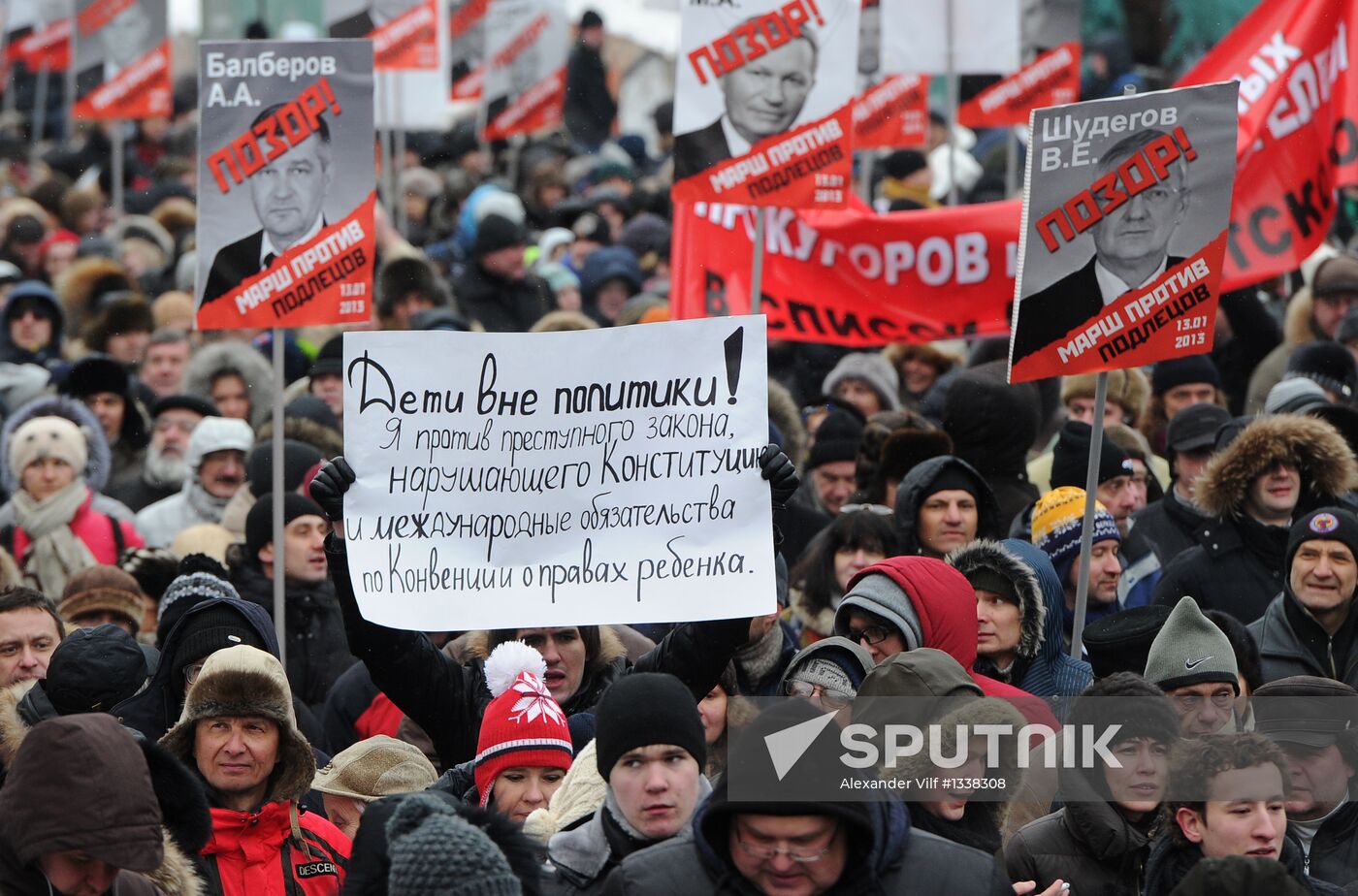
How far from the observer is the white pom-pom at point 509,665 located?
17.5 feet

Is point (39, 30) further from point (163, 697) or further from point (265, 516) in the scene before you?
point (163, 697)

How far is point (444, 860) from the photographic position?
3.69 m

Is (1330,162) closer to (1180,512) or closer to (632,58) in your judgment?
(1180,512)

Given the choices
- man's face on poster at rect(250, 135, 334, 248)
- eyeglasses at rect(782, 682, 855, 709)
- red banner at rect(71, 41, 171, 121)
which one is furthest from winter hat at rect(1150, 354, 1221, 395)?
red banner at rect(71, 41, 171, 121)

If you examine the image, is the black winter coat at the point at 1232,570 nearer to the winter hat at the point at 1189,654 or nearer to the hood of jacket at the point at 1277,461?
the hood of jacket at the point at 1277,461

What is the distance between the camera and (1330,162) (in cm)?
978

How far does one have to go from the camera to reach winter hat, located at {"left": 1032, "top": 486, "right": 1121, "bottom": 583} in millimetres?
7105

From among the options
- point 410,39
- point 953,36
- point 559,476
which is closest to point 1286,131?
point 953,36

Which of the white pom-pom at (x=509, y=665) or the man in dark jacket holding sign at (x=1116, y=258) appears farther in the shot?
the man in dark jacket holding sign at (x=1116, y=258)

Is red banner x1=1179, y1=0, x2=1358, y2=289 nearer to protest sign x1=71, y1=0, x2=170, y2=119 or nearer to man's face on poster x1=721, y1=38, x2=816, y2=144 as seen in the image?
man's face on poster x1=721, y1=38, x2=816, y2=144

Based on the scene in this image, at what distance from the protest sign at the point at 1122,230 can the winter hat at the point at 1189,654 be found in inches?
48.7

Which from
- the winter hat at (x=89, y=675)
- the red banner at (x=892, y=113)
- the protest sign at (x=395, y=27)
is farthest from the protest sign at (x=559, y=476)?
the protest sign at (x=395, y=27)

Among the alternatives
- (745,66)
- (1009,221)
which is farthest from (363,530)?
(1009,221)

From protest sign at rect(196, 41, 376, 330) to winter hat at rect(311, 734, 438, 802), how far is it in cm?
232
